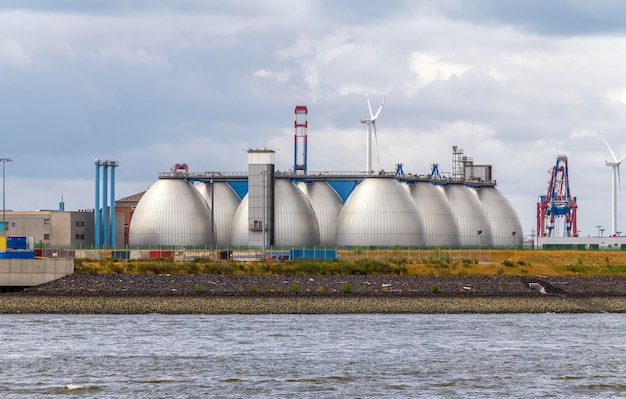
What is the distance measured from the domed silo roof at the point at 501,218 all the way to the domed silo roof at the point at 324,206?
25808 mm

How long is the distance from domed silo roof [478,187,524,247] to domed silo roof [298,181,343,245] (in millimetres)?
25808

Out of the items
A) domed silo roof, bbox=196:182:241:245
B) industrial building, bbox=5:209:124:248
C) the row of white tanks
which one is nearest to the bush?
the row of white tanks

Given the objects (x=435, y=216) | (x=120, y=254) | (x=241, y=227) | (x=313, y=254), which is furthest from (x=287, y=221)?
(x=435, y=216)

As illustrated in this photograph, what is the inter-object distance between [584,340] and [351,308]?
1990cm

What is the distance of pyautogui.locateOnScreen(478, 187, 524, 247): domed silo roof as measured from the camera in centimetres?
16238

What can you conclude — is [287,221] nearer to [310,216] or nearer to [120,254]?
[310,216]

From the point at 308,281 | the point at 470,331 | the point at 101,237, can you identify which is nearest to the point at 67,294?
the point at 308,281

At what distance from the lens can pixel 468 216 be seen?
513ft

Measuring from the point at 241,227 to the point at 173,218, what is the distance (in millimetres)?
8414

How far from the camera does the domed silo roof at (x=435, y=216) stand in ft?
474

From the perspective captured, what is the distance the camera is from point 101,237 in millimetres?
144125

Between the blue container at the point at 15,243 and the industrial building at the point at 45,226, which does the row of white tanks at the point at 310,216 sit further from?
the blue container at the point at 15,243

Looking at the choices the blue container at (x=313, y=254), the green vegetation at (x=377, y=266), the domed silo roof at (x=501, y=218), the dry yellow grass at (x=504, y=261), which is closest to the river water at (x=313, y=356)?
the green vegetation at (x=377, y=266)

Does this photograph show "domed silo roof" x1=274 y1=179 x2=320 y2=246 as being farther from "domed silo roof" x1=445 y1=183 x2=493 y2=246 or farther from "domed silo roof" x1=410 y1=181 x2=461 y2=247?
"domed silo roof" x1=445 y1=183 x2=493 y2=246
